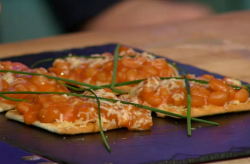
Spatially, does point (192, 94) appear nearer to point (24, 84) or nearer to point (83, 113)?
point (83, 113)

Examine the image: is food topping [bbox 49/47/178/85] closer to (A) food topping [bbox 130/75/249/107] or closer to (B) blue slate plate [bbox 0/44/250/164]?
(A) food topping [bbox 130/75/249/107]

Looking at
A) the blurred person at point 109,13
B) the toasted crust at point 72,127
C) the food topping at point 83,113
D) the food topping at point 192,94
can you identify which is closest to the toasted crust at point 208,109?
the food topping at point 192,94

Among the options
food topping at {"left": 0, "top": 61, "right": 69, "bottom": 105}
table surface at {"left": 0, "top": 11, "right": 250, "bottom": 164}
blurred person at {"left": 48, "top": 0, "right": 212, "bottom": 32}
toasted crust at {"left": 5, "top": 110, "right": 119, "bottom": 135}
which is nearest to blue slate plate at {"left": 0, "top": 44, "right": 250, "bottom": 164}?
toasted crust at {"left": 5, "top": 110, "right": 119, "bottom": 135}

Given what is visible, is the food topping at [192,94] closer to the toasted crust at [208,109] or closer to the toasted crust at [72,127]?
the toasted crust at [208,109]

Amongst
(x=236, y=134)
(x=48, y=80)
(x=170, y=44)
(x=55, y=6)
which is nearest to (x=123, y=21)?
(x=55, y=6)

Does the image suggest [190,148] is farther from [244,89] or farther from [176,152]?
[244,89]
